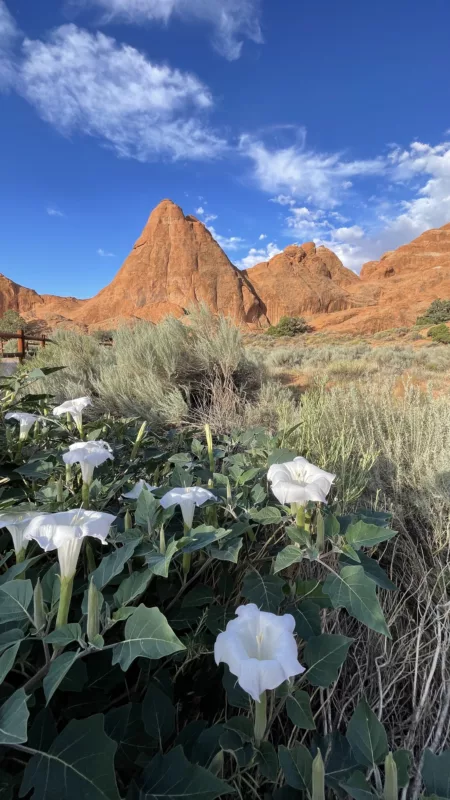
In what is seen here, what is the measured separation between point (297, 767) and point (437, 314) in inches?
1313

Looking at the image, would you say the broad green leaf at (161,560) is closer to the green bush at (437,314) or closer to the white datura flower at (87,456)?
the white datura flower at (87,456)

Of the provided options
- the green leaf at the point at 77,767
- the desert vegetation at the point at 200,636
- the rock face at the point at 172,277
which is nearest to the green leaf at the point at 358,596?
the desert vegetation at the point at 200,636

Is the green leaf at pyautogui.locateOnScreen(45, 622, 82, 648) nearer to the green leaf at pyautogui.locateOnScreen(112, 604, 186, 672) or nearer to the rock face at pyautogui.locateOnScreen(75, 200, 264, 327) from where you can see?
the green leaf at pyautogui.locateOnScreen(112, 604, 186, 672)

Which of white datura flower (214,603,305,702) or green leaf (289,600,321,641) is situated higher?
white datura flower (214,603,305,702)

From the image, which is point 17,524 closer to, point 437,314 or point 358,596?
point 358,596

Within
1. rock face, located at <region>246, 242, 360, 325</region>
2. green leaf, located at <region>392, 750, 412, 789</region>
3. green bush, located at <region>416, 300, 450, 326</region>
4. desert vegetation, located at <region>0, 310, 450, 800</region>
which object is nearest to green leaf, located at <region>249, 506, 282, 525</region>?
desert vegetation, located at <region>0, 310, 450, 800</region>

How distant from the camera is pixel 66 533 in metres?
0.71

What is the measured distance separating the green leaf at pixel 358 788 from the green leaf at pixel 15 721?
1.42 feet

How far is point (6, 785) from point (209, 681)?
0.47 m

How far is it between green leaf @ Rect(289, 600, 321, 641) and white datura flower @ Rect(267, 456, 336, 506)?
0.21 m

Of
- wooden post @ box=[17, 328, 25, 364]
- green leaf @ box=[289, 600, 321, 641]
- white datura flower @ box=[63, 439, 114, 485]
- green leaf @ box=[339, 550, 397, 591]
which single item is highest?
wooden post @ box=[17, 328, 25, 364]

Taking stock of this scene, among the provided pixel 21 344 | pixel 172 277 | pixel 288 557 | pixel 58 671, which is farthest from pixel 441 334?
pixel 172 277

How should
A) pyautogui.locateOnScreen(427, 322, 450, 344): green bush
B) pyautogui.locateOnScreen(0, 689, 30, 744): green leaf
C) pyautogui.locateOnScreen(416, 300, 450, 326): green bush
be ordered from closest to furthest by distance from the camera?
pyautogui.locateOnScreen(0, 689, 30, 744): green leaf, pyautogui.locateOnScreen(427, 322, 450, 344): green bush, pyautogui.locateOnScreen(416, 300, 450, 326): green bush

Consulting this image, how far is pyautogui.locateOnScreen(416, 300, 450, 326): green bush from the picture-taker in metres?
28.7
